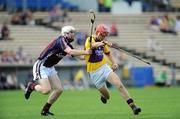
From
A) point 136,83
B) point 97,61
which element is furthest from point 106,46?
point 136,83

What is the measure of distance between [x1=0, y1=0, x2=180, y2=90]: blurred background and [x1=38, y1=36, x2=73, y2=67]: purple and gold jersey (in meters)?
18.8

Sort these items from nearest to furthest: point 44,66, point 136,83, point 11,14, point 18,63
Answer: point 44,66, point 18,63, point 136,83, point 11,14

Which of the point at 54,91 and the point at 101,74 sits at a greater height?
the point at 101,74

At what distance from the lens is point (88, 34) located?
45.2 m

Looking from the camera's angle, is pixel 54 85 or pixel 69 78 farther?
pixel 69 78

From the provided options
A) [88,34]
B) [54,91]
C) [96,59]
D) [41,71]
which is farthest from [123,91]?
[88,34]

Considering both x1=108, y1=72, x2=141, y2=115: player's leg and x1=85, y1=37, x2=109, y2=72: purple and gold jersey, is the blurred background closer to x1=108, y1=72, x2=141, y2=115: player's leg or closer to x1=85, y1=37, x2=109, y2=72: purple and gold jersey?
x1=85, y1=37, x2=109, y2=72: purple and gold jersey

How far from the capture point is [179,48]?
49.5m

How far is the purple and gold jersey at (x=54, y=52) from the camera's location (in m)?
20.4

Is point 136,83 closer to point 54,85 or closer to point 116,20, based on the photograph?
point 116,20

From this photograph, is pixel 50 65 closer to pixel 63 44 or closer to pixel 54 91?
pixel 54 91

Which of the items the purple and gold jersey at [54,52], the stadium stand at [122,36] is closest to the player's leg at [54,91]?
the purple and gold jersey at [54,52]

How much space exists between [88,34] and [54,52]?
24619 mm

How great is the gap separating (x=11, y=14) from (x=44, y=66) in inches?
1051
